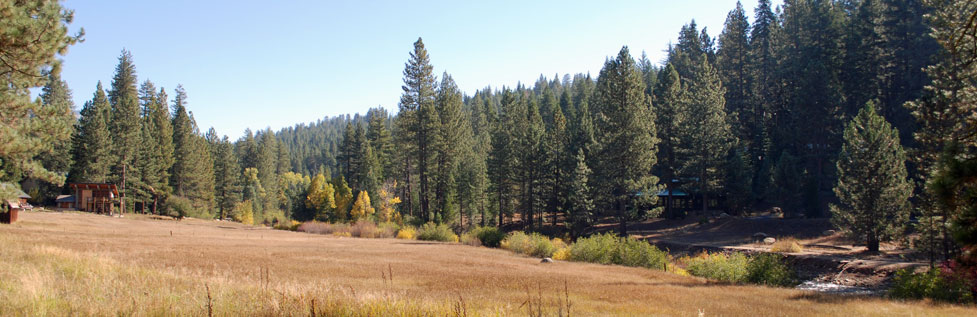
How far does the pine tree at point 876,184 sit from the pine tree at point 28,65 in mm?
37861

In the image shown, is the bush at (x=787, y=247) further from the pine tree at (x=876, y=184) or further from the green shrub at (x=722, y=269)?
the green shrub at (x=722, y=269)

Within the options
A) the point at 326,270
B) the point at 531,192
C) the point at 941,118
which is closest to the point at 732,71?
the point at 531,192

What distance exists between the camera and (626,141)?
45781 millimetres

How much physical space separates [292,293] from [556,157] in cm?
4917

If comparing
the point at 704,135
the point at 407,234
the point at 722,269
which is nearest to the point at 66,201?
the point at 407,234

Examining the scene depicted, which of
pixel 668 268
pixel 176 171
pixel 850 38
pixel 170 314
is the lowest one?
pixel 668 268

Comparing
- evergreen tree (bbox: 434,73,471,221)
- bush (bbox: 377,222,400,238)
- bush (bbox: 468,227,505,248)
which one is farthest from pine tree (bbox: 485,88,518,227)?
bush (bbox: 468,227,505,248)

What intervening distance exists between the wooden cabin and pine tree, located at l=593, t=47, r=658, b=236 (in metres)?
54.7

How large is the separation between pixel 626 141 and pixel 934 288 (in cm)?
2916

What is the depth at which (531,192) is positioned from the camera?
2141 inches

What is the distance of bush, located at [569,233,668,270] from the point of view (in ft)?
83.9

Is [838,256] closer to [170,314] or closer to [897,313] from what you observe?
[897,313]

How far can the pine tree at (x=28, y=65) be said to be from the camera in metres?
11.8

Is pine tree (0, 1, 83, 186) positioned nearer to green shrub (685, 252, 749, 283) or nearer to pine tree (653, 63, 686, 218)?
green shrub (685, 252, 749, 283)
